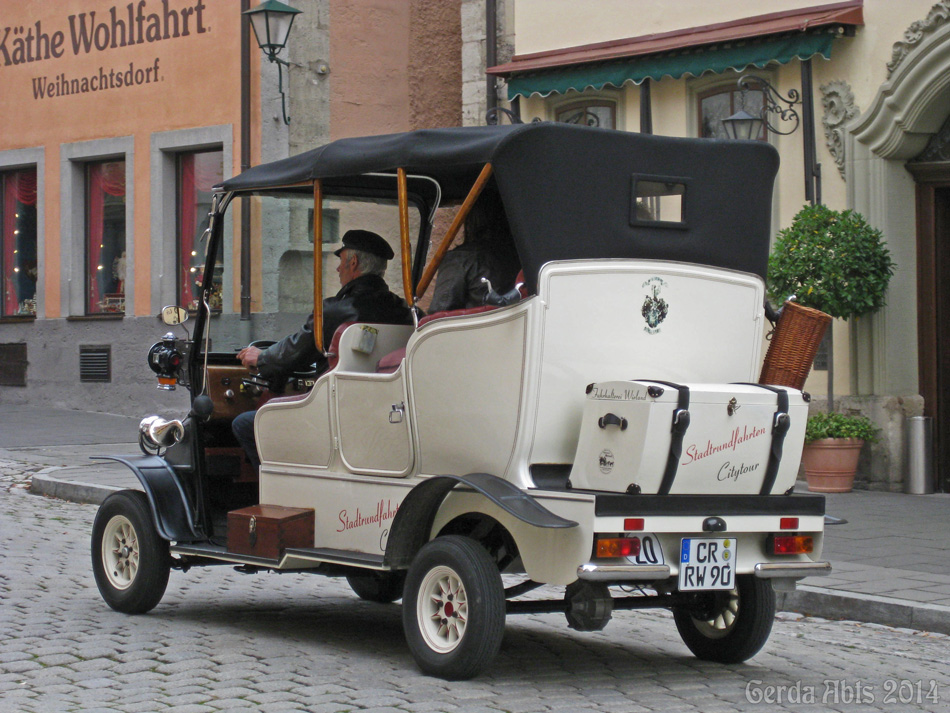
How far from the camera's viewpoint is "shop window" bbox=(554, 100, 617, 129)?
15.8 metres

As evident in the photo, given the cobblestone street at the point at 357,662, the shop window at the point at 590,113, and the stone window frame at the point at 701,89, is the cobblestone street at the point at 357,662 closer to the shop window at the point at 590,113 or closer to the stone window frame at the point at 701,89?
the stone window frame at the point at 701,89

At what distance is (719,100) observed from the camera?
14891 millimetres

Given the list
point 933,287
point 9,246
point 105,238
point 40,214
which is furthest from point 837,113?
point 9,246

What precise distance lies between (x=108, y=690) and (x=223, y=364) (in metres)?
2.53

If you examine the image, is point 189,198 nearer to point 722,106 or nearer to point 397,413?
point 722,106

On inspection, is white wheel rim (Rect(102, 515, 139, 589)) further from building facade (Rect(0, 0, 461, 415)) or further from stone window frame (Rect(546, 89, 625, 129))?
building facade (Rect(0, 0, 461, 415))

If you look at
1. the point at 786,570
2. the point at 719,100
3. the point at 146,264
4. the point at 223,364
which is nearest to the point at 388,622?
the point at 223,364

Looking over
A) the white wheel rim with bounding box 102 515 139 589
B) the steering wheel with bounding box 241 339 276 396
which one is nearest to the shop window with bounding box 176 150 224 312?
the steering wheel with bounding box 241 339 276 396

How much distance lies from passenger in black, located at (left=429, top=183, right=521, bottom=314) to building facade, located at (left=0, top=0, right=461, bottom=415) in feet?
38.0

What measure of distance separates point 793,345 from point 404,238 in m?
1.87

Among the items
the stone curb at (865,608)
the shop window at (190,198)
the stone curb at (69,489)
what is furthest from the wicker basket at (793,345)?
the shop window at (190,198)

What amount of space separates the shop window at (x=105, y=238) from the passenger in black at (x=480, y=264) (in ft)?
47.4

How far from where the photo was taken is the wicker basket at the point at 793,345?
21.2 feet

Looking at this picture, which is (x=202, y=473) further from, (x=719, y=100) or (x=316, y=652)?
(x=719, y=100)
